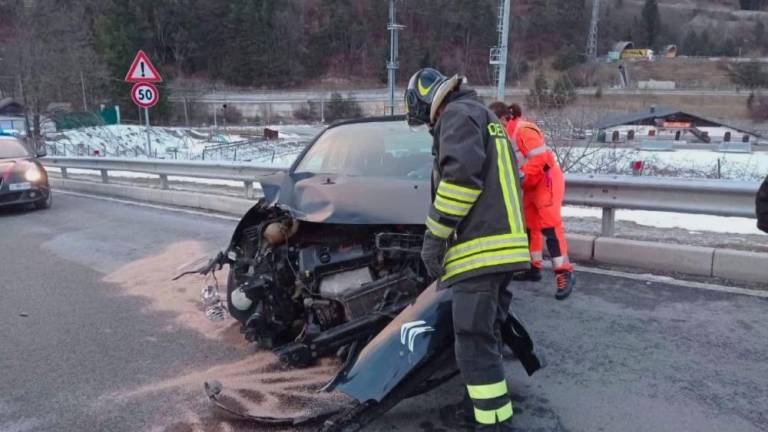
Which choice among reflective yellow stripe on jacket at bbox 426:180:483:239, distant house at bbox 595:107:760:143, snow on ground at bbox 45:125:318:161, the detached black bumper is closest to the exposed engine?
reflective yellow stripe on jacket at bbox 426:180:483:239

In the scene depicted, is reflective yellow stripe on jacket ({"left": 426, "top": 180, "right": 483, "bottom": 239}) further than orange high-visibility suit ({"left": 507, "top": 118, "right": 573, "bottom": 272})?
No

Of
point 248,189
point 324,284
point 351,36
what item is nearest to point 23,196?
point 248,189

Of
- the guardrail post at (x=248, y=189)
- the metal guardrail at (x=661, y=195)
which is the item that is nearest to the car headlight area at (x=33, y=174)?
the guardrail post at (x=248, y=189)

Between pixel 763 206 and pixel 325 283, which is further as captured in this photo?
pixel 325 283

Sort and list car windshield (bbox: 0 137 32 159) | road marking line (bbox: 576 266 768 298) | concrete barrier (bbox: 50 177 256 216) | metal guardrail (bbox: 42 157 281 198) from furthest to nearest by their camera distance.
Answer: car windshield (bbox: 0 137 32 159) < metal guardrail (bbox: 42 157 281 198) < concrete barrier (bbox: 50 177 256 216) < road marking line (bbox: 576 266 768 298)

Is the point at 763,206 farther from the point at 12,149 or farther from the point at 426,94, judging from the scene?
the point at 12,149

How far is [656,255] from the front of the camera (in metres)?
5.20

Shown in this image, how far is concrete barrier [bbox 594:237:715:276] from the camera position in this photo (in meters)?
5.01

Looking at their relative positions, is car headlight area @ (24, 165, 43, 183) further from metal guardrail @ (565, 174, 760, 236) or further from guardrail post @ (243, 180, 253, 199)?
metal guardrail @ (565, 174, 760, 236)

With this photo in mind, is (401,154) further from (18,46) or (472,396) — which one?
(18,46)

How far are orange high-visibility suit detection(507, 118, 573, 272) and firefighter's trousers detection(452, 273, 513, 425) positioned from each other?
2.30 m

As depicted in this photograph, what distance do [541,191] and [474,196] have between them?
2.58 meters

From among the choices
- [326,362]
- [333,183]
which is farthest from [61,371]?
[333,183]

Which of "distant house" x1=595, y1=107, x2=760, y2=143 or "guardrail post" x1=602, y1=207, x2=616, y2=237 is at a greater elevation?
"guardrail post" x1=602, y1=207, x2=616, y2=237
